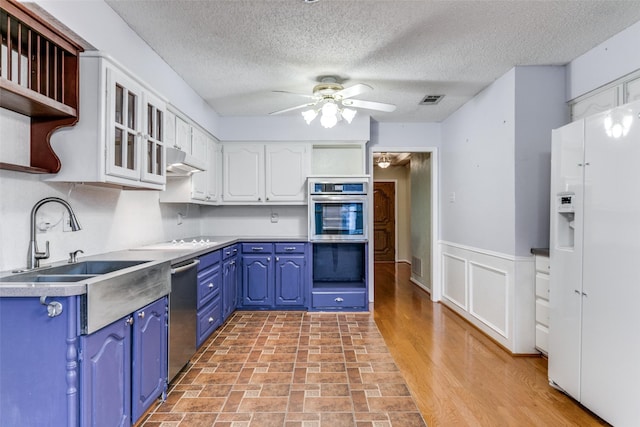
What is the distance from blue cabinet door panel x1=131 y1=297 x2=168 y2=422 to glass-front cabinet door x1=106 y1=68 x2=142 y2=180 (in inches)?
33.7

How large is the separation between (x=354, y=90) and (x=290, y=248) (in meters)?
2.11

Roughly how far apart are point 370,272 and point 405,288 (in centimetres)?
138

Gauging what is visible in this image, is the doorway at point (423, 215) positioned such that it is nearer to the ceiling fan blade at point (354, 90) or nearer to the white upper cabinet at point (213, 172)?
the ceiling fan blade at point (354, 90)

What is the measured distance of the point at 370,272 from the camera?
14.7ft

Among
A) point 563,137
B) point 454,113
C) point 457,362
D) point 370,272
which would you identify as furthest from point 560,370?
point 454,113

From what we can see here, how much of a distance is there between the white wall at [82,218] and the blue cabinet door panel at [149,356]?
661 mm

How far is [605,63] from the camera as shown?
2.54m

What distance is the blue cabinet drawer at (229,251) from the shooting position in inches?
139

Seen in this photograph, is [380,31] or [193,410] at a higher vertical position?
[380,31]

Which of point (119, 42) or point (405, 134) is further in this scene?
point (405, 134)

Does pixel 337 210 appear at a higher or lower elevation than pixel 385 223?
higher

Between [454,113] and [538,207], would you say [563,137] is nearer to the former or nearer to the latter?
[538,207]

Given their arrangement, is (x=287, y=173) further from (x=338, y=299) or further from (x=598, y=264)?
(x=598, y=264)

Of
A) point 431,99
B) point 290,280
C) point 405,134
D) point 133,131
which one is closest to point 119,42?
point 133,131
